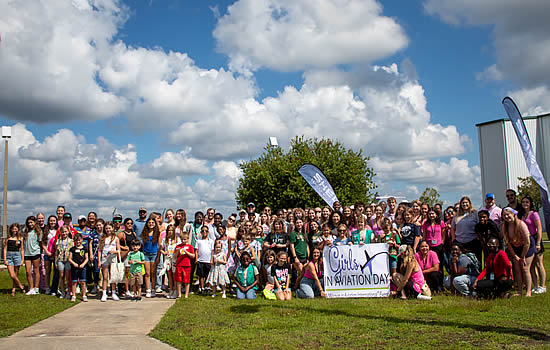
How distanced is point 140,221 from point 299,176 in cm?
1617

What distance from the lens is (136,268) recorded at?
34.4 feet

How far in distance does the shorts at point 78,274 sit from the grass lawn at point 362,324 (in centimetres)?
265

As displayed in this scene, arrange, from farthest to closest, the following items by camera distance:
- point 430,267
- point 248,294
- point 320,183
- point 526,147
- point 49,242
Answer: point 320,183, point 49,242, point 248,294, point 526,147, point 430,267

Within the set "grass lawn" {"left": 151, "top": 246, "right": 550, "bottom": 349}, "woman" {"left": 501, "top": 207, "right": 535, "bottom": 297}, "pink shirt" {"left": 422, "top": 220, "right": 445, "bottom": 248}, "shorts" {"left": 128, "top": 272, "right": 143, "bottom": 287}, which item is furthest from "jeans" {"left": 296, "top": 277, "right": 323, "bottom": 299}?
"woman" {"left": 501, "top": 207, "right": 535, "bottom": 297}

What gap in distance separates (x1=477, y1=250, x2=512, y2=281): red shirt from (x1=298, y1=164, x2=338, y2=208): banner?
6.92 meters

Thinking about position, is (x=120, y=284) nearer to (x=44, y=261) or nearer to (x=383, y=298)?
(x=44, y=261)

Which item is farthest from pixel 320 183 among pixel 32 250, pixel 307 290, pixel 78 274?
pixel 32 250

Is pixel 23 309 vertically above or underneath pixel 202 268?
underneath

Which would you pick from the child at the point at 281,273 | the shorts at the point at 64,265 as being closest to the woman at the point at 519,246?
the child at the point at 281,273

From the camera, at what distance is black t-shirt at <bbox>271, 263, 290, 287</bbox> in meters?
10.4

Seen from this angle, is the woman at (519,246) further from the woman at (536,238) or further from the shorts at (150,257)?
the shorts at (150,257)

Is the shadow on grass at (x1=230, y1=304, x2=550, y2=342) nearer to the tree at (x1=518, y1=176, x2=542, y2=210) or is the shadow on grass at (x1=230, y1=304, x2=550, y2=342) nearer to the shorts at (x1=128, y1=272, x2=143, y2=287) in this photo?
the shorts at (x1=128, y1=272, x2=143, y2=287)

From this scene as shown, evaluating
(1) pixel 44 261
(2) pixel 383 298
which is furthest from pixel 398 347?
(1) pixel 44 261

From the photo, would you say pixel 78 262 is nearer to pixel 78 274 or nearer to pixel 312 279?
pixel 78 274
